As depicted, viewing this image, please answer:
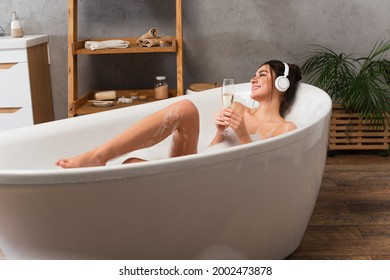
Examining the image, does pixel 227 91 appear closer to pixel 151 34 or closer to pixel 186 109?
pixel 186 109

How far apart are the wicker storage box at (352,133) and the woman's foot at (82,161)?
1.92 m

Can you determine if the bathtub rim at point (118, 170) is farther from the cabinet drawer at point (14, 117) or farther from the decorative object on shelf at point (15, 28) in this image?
the decorative object on shelf at point (15, 28)

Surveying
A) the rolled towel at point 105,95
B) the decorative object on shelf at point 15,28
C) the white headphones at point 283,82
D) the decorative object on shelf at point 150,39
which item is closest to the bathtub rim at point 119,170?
the white headphones at point 283,82

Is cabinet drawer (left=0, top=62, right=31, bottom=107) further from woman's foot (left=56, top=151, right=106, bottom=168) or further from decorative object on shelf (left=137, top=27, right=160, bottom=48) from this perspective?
woman's foot (left=56, top=151, right=106, bottom=168)

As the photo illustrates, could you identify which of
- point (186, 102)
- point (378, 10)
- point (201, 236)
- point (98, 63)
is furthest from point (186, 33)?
point (201, 236)

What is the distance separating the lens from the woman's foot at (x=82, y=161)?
192cm

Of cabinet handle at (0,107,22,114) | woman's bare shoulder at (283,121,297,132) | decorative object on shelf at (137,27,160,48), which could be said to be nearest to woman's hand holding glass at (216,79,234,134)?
woman's bare shoulder at (283,121,297,132)

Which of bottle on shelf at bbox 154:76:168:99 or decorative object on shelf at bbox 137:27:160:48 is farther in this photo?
bottle on shelf at bbox 154:76:168:99

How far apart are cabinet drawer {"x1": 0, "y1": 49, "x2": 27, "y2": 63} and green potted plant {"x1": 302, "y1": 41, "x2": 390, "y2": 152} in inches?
69.5

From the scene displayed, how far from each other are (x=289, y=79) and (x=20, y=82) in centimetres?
170

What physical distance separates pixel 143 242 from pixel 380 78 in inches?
99.1

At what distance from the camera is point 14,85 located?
336 cm

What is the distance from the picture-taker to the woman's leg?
1973 millimetres
